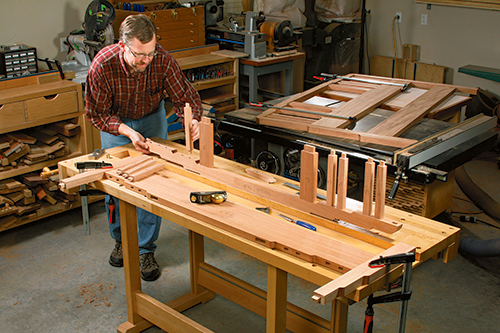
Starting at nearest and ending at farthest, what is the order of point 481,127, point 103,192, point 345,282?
1. point 345,282
2. point 103,192
3. point 481,127

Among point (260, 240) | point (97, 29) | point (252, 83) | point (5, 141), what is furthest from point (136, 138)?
point (252, 83)

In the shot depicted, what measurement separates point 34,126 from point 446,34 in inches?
181

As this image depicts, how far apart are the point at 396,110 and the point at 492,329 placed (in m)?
1.44

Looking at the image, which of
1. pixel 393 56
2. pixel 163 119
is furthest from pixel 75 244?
pixel 393 56

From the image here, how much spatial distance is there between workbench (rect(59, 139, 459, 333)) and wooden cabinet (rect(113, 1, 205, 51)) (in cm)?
207

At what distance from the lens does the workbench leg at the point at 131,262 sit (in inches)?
98.1

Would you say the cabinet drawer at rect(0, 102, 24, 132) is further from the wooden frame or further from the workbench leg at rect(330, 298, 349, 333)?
the workbench leg at rect(330, 298, 349, 333)

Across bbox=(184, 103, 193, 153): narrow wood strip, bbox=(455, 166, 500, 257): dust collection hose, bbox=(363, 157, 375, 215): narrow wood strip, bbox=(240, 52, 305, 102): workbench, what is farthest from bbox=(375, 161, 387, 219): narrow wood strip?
bbox=(240, 52, 305, 102): workbench

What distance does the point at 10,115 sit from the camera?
3.48 m

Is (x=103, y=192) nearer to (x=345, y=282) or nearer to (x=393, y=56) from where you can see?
(x=345, y=282)

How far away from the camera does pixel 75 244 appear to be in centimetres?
360

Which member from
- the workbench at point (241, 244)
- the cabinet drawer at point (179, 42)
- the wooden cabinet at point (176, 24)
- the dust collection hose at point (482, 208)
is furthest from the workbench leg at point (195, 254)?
the cabinet drawer at point (179, 42)

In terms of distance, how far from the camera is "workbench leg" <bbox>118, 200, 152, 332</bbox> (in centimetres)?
249

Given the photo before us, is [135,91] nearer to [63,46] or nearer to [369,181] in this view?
[369,181]
